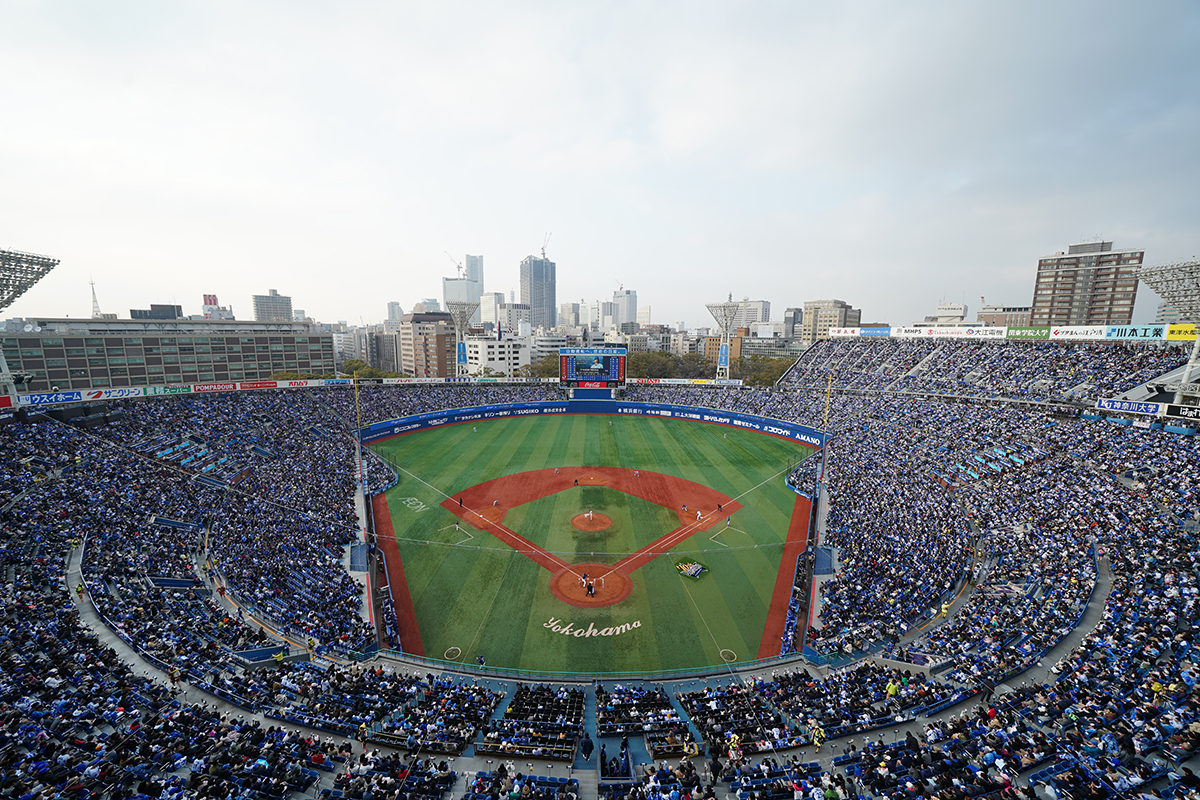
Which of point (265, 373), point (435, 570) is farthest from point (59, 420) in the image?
point (265, 373)

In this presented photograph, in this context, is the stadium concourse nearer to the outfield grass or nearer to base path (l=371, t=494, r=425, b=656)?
base path (l=371, t=494, r=425, b=656)

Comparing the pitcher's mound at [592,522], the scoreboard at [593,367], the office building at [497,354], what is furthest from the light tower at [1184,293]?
the office building at [497,354]

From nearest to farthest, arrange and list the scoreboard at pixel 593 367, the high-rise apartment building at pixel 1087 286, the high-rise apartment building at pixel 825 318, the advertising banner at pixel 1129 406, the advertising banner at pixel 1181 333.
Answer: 1. the advertising banner at pixel 1129 406
2. the advertising banner at pixel 1181 333
3. the scoreboard at pixel 593 367
4. the high-rise apartment building at pixel 1087 286
5. the high-rise apartment building at pixel 825 318

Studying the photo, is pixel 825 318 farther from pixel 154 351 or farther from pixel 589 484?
pixel 154 351

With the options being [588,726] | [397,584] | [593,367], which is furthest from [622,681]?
[593,367]

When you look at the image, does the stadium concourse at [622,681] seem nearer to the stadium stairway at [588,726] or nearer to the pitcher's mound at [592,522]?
the stadium stairway at [588,726]
